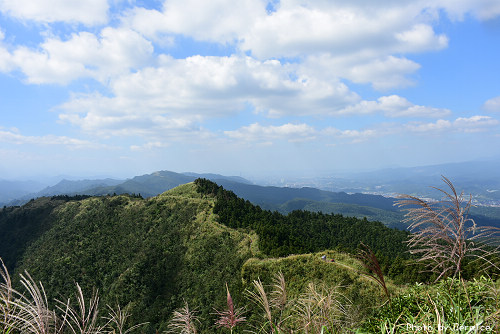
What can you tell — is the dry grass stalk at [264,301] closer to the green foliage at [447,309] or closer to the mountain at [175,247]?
the green foliage at [447,309]

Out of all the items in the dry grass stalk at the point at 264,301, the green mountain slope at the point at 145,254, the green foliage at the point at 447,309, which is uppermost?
the dry grass stalk at the point at 264,301

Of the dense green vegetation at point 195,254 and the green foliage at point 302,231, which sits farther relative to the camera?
the green foliage at point 302,231

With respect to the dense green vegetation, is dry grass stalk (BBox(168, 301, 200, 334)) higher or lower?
higher

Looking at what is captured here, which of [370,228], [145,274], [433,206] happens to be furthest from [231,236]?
[433,206]

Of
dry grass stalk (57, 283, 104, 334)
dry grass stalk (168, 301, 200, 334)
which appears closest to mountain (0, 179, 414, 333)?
dry grass stalk (168, 301, 200, 334)

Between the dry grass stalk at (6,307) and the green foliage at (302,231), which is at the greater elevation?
the dry grass stalk at (6,307)

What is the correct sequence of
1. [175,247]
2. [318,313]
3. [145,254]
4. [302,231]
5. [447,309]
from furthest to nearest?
[302,231]
[145,254]
[175,247]
[318,313]
[447,309]

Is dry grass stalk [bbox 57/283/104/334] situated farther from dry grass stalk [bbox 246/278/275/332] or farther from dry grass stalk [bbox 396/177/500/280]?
dry grass stalk [bbox 396/177/500/280]

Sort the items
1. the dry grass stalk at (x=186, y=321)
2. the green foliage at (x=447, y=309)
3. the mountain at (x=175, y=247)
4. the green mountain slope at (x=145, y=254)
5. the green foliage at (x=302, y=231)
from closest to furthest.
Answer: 1. the green foliage at (x=447, y=309)
2. the dry grass stalk at (x=186, y=321)
3. the mountain at (x=175, y=247)
4. the green foliage at (x=302, y=231)
5. the green mountain slope at (x=145, y=254)

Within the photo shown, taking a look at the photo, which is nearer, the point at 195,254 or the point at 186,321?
the point at 186,321

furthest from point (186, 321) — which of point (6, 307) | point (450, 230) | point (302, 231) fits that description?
point (302, 231)

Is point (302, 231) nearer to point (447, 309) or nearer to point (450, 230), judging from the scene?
point (447, 309)

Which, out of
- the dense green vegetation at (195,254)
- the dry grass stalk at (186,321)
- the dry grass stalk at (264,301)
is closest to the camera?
the dry grass stalk at (264,301)

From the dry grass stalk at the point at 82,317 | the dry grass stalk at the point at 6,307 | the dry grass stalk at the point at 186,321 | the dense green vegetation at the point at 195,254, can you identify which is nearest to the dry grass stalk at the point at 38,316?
the dry grass stalk at the point at 6,307
